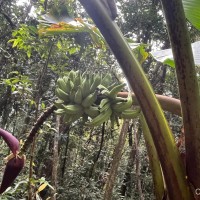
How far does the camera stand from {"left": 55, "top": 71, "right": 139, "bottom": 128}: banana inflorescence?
572 millimetres

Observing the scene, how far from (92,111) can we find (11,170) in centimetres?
20

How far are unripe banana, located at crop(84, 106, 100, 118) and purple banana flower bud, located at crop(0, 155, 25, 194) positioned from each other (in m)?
0.16

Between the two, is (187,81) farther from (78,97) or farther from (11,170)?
(11,170)

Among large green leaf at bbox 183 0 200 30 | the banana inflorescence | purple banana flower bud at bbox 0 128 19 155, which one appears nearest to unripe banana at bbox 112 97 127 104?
the banana inflorescence

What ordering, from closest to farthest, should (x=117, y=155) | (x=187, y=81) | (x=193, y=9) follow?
(x=187, y=81)
(x=193, y=9)
(x=117, y=155)

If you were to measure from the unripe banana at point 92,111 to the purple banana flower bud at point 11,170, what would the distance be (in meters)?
0.16

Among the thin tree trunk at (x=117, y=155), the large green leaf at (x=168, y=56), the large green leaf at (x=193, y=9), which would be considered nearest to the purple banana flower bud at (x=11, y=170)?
the large green leaf at (x=168, y=56)

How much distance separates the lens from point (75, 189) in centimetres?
380

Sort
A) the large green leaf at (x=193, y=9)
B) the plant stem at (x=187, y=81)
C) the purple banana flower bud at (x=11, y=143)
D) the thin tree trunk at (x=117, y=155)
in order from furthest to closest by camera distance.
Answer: the thin tree trunk at (x=117, y=155)
the large green leaf at (x=193, y=9)
the purple banana flower bud at (x=11, y=143)
the plant stem at (x=187, y=81)

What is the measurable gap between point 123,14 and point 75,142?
6.58ft

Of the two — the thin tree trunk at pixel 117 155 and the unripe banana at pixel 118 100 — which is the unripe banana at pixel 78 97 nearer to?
the unripe banana at pixel 118 100

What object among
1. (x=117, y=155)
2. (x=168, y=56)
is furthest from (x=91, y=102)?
(x=117, y=155)

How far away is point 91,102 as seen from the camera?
583 millimetres

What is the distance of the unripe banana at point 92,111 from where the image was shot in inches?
22.8
